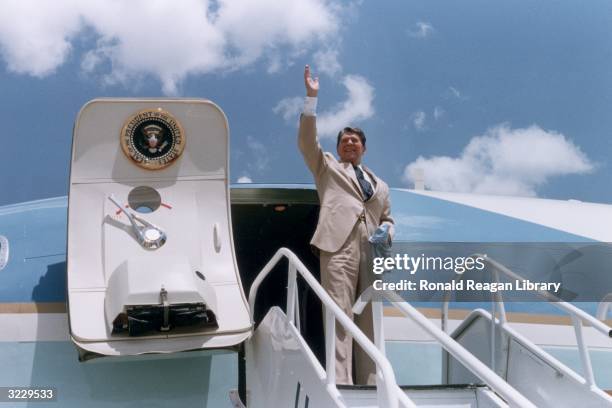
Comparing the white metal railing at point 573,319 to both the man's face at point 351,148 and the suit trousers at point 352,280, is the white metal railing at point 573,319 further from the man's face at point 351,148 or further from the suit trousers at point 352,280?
the man's face at point 351,148

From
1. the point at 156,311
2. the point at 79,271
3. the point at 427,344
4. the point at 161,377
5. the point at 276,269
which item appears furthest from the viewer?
the point at 276,269

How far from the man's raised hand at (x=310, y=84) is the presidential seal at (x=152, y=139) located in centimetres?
106

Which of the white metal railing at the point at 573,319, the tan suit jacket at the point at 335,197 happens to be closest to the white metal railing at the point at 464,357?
the tan suit jacket at the point at 335,197

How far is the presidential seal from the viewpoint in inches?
199

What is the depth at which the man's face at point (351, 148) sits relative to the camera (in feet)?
17.4

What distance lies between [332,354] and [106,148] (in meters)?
2.48

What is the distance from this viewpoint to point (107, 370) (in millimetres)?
5211

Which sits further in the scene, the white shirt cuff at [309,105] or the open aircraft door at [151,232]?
the white shirt cuff at [309,105]

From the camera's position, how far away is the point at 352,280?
487cm

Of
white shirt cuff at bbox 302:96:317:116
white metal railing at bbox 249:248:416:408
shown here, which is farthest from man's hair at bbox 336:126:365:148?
white metal railing at bbox 249:248:416:408

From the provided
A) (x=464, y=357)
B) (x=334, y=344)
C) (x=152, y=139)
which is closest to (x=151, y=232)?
(x=152, y=139)

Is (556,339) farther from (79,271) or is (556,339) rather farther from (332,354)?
(79,271)

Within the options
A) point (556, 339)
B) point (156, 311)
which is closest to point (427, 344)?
point (556, 339)

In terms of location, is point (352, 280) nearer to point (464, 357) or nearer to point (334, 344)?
point (334, 344)
